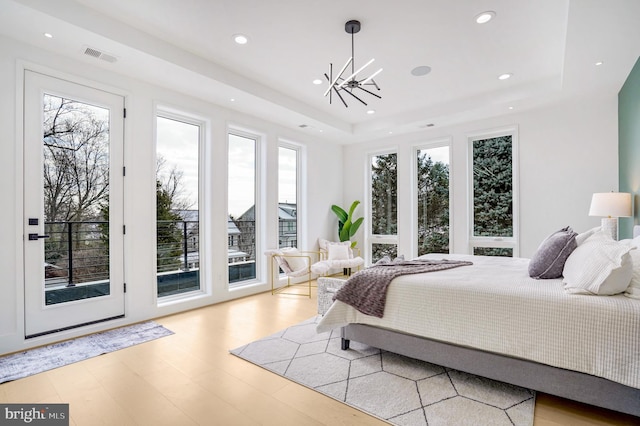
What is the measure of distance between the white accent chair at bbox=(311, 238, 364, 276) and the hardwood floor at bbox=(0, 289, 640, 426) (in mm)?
2024

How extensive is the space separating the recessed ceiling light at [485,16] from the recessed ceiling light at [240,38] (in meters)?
2.10

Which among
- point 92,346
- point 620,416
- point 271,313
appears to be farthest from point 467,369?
point 92,346

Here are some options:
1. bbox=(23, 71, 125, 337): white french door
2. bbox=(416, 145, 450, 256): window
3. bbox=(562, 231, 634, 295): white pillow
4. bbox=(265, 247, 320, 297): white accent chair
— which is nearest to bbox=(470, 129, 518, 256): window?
bbox=(416, 145, 450, 256): window

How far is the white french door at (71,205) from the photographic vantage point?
305 centimetres

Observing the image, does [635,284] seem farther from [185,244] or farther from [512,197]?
[185,244]

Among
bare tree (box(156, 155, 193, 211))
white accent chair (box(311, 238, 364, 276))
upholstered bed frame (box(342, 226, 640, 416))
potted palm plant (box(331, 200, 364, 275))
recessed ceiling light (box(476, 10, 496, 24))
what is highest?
recessed ceiling light (box(476, 10, 496, 24))

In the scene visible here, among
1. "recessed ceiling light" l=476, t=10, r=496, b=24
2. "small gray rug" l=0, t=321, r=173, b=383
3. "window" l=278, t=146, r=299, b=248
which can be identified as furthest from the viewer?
"window" l=278, t=146, r=299, b=248

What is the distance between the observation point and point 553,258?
2.48 m

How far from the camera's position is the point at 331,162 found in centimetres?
666

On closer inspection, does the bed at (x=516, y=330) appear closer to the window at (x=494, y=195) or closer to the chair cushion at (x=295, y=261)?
the chair cushion at (x=295, y=261)

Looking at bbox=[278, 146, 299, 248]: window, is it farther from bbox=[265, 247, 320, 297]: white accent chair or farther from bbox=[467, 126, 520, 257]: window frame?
bbox=[467, 126, 520, 257]: window frame

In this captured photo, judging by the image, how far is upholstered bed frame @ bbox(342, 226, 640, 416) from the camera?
1.78 m

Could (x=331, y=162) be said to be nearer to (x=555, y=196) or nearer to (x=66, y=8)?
(x=555, y=196)

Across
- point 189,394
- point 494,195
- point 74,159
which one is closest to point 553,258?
point 189,394
